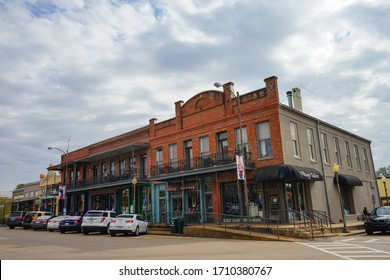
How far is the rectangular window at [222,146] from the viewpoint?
75.9ft

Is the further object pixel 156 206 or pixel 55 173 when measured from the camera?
pixel 55 173

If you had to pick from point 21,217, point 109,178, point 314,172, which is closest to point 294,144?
point 314,172

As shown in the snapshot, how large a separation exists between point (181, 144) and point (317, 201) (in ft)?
36.1

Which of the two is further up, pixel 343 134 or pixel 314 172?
pixel 343 134

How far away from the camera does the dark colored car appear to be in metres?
18.0

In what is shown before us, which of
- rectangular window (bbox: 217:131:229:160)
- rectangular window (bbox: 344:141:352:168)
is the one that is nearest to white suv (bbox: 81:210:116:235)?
rectangular window (bbox: 217:131:229:160)

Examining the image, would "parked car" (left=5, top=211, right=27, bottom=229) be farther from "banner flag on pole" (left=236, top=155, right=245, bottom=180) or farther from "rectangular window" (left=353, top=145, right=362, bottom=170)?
"rectangular window" (left=353, top=145, right=362, bottom=170)

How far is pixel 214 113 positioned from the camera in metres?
24.7

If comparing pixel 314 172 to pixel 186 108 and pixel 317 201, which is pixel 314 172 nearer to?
pixel 317 201

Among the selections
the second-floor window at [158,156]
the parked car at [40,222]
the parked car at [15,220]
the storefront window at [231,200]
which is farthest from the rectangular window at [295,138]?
the parked car at [15,220]

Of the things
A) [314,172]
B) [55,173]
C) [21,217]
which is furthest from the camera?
[55,173]

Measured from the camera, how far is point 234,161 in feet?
70.2

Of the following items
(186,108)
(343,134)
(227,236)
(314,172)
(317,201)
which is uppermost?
(186,108)

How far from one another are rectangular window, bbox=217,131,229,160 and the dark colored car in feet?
31.4
